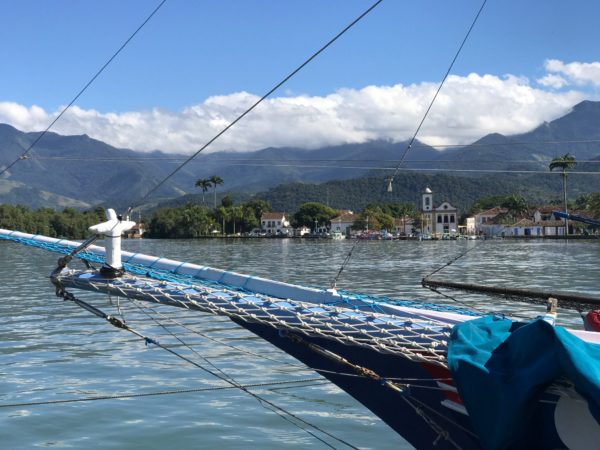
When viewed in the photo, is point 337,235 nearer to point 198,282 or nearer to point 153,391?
point 153,391

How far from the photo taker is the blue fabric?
11.2 ft

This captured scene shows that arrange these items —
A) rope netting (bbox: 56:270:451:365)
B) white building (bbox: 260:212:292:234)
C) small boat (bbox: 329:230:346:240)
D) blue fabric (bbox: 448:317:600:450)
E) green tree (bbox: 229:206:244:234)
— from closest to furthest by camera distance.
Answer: blue fabric (bbox: 448:317:600:450) → rope netting (bbox: 56:270:451:365) → small boat (bbox: 329:230:346:240) → green tree (bbox: 229:206:244:234) → white building (bbox: 260:212:292:234)

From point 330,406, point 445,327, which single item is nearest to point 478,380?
point 445,327

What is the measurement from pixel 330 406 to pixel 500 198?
14897cm

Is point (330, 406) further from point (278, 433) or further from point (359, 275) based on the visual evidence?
point (359, 275)

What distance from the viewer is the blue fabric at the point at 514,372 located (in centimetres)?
340

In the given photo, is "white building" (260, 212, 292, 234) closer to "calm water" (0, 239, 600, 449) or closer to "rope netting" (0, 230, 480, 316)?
"calm water" (0, 239, 600, 449)

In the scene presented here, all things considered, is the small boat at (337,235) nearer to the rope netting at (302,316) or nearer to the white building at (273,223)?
the white building at (273,223)

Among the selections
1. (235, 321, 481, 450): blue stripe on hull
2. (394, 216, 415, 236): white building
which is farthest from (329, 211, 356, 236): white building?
(235, 321, 481, 450): blue stripe on hull

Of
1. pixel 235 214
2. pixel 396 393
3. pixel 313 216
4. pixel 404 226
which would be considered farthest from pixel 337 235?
pixel 396 393

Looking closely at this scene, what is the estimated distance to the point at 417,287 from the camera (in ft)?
76.6

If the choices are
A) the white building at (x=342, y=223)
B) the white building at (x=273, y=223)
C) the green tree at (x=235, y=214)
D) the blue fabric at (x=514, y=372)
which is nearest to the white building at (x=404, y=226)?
the white building at (x=342, y=223)

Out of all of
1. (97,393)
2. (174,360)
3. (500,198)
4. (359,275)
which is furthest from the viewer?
(500,198)

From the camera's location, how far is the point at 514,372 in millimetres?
3580
